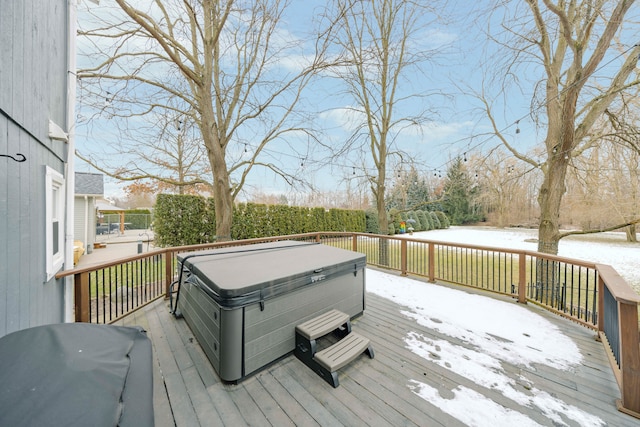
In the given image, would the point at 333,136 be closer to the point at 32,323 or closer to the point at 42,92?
the point at 42,92

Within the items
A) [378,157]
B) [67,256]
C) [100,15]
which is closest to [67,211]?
[67,256]

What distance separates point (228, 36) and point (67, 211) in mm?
5214

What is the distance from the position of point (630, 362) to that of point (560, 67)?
5130 mm

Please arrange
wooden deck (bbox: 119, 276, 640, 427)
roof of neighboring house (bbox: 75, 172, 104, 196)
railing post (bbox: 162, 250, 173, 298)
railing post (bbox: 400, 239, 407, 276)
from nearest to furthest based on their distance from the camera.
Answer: wooden deck (bbox: 119, 276, 640, 427)
railing post (bbox: 162, 250, 173, 298)
railing post (bbox: 400, 239, 407, 276)
roof of neighboring house (bbox: 75, 172, 104, 196)

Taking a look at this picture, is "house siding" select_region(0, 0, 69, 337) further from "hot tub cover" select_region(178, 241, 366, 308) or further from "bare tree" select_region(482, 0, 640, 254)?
"bare tree" select_region(482, 0, 640, 254)

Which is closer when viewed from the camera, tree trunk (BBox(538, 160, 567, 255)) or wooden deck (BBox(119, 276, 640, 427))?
wooden deck (BBox(119, 276, 640, 427))

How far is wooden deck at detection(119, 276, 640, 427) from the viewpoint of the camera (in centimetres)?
168

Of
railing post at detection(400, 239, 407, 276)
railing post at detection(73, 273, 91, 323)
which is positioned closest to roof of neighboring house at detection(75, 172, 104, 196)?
railing post at detection(73, 273, 91, 323)

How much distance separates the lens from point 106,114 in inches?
203

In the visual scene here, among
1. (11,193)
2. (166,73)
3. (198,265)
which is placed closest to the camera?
(11,193)

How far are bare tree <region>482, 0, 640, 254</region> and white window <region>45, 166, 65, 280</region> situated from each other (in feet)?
20.7

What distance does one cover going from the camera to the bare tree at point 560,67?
3.61 meters

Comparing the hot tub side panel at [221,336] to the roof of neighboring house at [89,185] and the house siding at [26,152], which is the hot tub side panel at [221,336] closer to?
the house siding at [26,152]

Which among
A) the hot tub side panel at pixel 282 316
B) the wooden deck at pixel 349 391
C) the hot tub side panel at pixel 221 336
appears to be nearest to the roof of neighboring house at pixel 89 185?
the wooden deck at pixel 349 391
